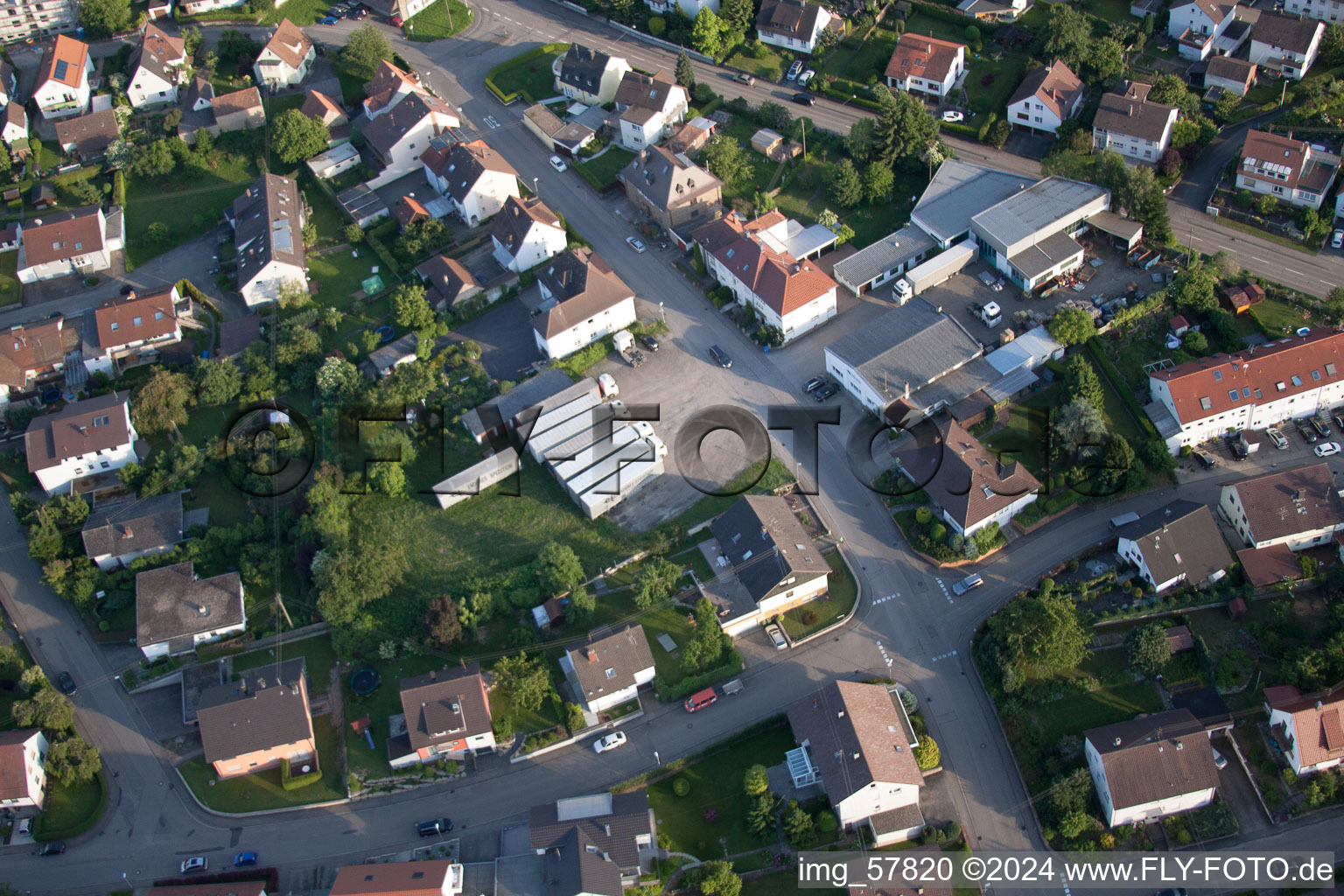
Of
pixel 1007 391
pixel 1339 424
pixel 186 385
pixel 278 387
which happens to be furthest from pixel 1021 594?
pixel 186 385

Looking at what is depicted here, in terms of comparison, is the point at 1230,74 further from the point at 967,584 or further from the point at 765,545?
the point at 765,545

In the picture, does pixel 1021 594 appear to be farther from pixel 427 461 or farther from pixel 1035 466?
pixel 427 461

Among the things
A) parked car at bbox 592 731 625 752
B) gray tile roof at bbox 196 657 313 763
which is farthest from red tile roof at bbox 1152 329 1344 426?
gray tile roof at bbox 196 657 313 763

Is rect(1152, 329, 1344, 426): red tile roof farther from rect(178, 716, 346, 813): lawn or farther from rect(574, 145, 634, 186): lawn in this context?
rect(178, 716, 346, 813): lawn

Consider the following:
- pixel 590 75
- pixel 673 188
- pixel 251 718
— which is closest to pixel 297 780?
pixel 251 718

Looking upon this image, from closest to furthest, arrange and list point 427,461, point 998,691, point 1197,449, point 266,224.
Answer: point 998,691 → point 1197,449 → point 427,461 → point 266,224
